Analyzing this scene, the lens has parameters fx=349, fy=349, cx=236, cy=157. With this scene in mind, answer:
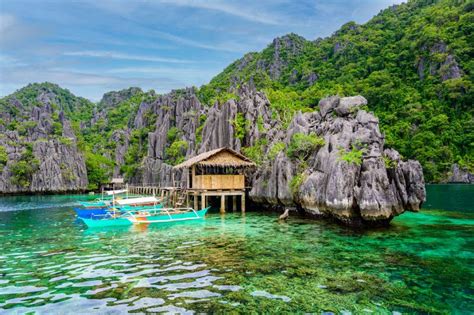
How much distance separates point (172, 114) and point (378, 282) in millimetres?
75240

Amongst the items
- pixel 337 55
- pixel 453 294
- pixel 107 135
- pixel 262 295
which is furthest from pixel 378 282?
pixel 107 135

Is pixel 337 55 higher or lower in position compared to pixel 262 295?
higher

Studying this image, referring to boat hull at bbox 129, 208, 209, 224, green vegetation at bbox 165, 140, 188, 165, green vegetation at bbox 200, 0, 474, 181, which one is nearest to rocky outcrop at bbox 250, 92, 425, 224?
boat hull at bbox 129, 208, 209, 224

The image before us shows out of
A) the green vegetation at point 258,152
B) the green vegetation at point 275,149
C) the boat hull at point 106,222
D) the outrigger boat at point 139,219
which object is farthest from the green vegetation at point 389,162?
the boat hull at point 106,222

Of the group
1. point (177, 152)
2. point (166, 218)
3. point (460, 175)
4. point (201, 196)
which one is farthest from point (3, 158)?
point (460, 175)

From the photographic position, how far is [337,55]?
304ft

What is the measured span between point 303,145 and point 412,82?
204 ft

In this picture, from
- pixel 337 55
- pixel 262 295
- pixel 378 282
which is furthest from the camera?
pixel 337 55

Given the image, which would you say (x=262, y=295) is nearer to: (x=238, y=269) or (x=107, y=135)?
(x=238, y=269)

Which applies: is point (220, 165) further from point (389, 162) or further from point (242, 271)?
point (242, 271)

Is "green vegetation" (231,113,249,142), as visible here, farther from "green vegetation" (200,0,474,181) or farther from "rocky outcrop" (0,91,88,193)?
"rocky outcrop" (0,91,88,193)

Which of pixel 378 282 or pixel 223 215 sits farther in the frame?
pixel 223 215

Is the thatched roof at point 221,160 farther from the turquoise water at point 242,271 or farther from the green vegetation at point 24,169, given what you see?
the green vegetation at point 24,169

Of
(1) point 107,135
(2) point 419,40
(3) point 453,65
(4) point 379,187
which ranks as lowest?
(4) point 379,187
